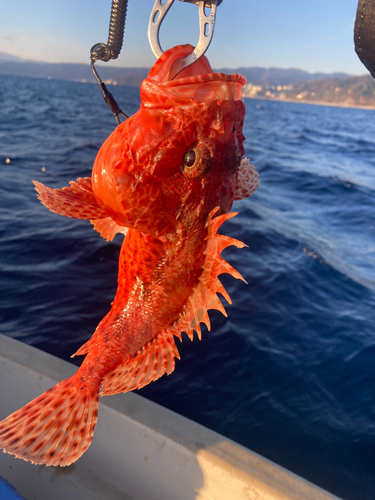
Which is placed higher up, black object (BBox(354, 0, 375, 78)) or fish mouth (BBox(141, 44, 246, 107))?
black object (BBox(354, 0, 375, 78))

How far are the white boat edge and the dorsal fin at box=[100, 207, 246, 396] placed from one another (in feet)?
6.93

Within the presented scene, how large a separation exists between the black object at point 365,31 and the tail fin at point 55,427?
6.17 ft

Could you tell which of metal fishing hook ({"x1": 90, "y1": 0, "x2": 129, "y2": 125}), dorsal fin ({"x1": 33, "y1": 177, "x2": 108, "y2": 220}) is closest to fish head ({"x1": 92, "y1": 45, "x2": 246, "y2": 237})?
dorsal fin ({"x1": 33, "y1": 177, "x2": 108, "y2": 220})

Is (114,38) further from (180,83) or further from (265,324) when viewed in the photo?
(265,324)

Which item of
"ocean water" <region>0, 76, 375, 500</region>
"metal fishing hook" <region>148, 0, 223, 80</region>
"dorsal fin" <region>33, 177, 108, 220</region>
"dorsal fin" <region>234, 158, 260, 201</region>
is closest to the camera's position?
"metal fishing hook" <region>148, 0, 223, 80</region>

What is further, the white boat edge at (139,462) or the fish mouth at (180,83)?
the white boat edge at (139,462)

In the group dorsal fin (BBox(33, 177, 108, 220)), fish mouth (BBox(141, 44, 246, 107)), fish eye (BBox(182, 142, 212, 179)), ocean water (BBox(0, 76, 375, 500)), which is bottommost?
ocean water (BBox(0, 76, 375, 500))

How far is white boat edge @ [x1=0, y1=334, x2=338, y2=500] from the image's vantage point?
3.12 meters

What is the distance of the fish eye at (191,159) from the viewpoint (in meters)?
1.45

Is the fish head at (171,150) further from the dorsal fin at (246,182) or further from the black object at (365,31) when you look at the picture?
the black object at (365,31)

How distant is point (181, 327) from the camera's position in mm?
1660

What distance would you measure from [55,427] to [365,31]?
210 cm

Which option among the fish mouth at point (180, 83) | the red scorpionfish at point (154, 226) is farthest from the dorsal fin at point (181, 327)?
the fish mouth at point (180, 83)

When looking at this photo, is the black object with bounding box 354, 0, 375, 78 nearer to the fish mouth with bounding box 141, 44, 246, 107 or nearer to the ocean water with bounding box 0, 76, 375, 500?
the fish mouth with bounding box 141, 44, 246, 107
